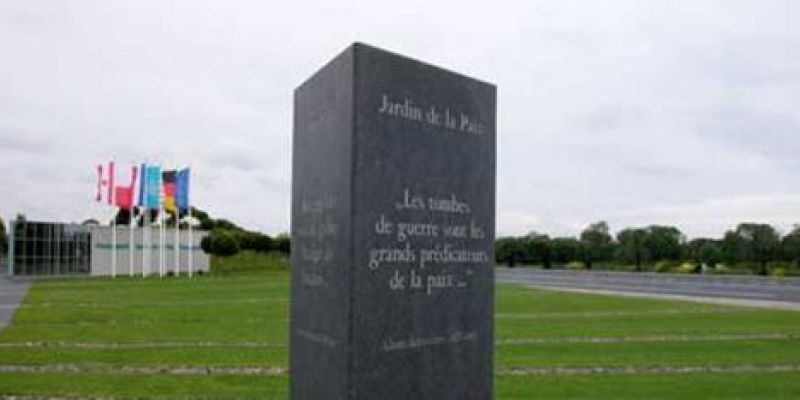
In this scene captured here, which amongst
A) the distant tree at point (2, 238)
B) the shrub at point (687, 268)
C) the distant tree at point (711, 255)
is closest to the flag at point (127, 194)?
the shrub at point (687, 268)

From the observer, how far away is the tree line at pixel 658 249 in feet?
245

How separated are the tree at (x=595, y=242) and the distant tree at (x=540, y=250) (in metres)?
3.62

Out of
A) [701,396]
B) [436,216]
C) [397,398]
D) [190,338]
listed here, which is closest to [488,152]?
[436,216]

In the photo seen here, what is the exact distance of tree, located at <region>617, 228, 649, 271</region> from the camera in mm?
84919

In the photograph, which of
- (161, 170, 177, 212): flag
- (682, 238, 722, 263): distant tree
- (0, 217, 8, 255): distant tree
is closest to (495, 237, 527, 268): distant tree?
(682, 238, 722, 263): distant tree

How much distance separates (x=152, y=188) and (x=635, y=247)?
45.3m

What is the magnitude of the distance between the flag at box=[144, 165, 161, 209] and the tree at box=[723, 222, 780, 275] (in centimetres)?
4380

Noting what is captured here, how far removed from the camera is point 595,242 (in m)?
96.8

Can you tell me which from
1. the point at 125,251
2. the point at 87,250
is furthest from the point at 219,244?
the point at 87,250

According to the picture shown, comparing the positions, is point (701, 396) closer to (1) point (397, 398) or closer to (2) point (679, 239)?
(1) point (397, 398)

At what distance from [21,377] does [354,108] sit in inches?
408

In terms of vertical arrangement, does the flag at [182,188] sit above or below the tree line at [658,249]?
above

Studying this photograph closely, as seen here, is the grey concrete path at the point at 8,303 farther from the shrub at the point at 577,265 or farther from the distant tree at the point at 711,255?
the shrub at the point at 577,265

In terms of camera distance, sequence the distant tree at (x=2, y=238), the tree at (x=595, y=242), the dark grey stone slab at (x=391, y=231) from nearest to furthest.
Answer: the dark grey stone slab at (x=391, y=231)
the tree at (x=595, y=242)
the distant tree at (x=2, y=238)
